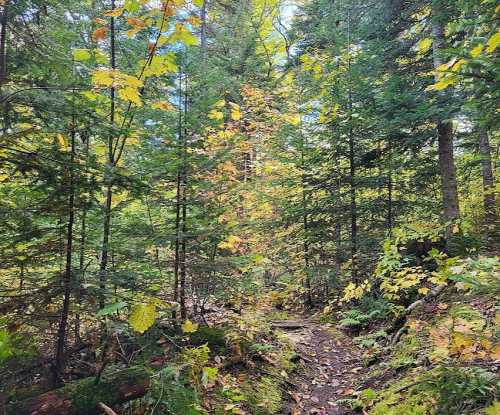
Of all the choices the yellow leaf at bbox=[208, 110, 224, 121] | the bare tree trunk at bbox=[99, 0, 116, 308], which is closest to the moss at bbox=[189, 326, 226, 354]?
the bare tree trunk at bbox=[99, 0, 116, 308]

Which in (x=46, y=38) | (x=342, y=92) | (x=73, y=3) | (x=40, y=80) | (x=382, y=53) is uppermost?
(x=382, y=53)

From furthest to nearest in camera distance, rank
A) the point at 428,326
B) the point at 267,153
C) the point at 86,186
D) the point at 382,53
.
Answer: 1. the point at 267,153
2. the point at 382,53
3. the point at 428,326
4. the point at 86,186

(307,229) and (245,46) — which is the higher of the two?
(245,46)

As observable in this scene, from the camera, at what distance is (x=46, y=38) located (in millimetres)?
4031

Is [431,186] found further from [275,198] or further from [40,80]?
[40,80]

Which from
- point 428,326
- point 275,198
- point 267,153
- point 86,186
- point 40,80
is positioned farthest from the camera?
point 267,153

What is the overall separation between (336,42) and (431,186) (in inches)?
218

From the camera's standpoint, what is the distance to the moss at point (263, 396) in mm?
4543

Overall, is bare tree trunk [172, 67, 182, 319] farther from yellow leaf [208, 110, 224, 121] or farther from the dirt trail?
the dirt trail

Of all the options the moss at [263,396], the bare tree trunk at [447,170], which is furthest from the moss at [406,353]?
the bare tree trunk at [447,170]

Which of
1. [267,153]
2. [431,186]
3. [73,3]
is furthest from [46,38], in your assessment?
[431,186]

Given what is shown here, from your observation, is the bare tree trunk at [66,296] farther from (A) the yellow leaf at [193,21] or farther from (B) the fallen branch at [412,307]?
(B) the fallen branch at [412,307]

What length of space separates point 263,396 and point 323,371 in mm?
1901

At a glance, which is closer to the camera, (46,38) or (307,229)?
(46,38)
